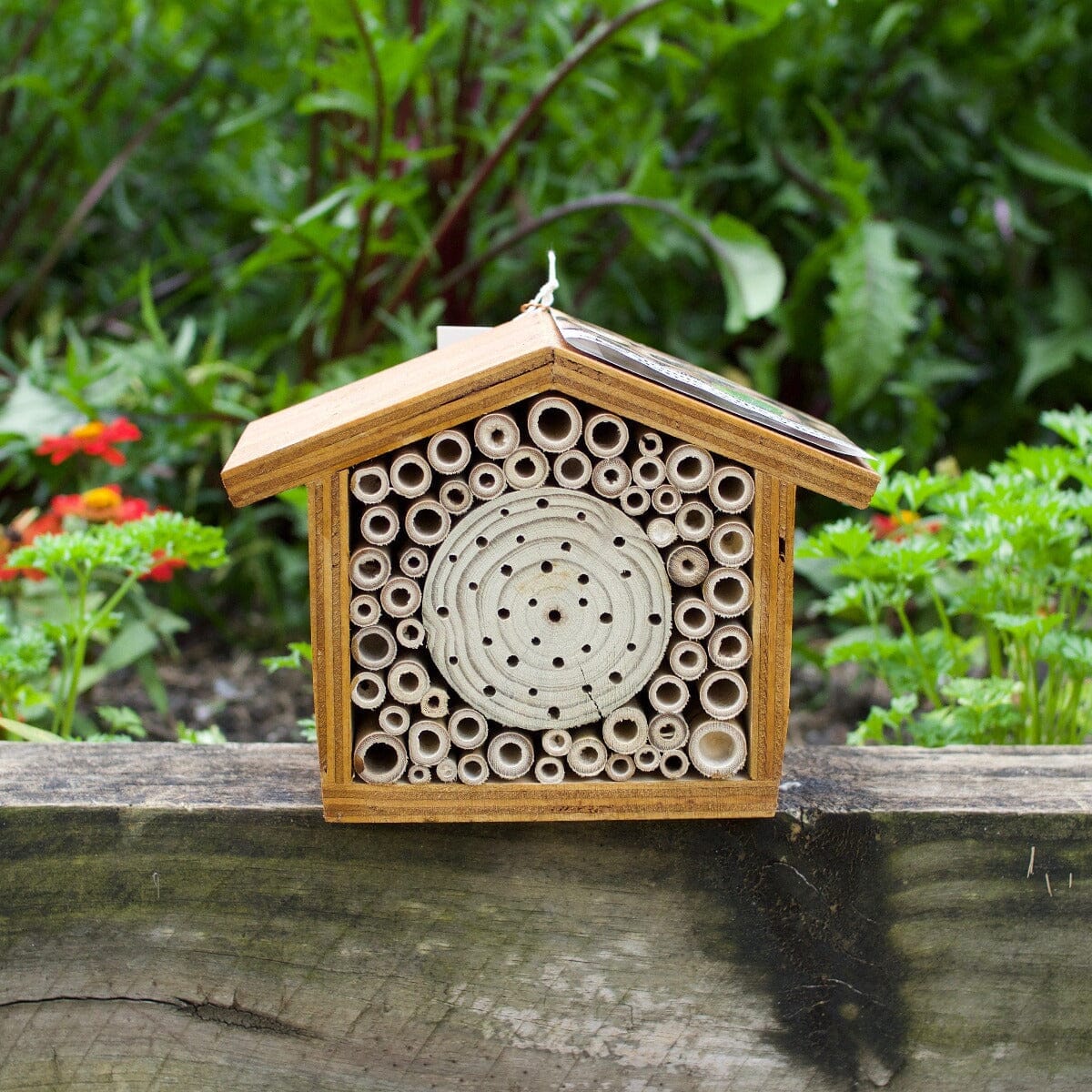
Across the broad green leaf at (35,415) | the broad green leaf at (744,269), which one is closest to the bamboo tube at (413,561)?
the broad green leaf at (744,269)

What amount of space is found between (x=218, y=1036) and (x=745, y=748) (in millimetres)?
454

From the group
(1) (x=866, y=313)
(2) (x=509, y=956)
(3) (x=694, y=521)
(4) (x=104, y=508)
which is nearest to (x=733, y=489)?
(3) (x=694, y=521)

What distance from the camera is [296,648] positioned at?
1.07m

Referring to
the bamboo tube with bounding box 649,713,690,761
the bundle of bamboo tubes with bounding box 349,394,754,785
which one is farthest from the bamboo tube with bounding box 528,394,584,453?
the bamboo tube with bounding box 649,713,690,761

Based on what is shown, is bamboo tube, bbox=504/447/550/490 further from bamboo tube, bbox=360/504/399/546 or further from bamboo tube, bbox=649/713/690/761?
bamboo tube, bbox=649/713/690/761

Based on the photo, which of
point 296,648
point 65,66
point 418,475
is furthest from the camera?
point 65,66

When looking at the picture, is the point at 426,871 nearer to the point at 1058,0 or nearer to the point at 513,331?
the point at 513,331

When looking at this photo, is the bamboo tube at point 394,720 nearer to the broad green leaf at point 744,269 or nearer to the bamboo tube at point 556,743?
the bamboo tube at point 556,743

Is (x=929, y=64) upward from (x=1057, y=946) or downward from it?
upward

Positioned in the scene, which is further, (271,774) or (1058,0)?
(1058,0)

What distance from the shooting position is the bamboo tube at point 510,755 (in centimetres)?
79

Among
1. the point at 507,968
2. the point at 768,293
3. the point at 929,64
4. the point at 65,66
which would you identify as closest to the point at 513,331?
the point at 507,968

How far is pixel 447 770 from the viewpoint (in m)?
0.79

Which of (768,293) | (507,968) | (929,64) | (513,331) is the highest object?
(929,64)
